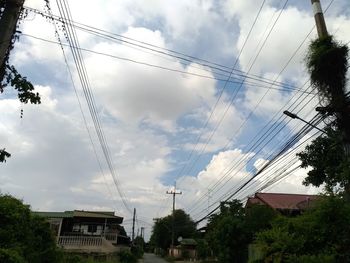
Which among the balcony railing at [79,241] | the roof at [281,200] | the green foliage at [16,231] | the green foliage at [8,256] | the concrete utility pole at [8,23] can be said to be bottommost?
the green foliage at [8,256]

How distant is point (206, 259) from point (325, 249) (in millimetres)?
40849

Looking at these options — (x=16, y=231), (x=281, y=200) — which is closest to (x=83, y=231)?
(x=281, y=200)

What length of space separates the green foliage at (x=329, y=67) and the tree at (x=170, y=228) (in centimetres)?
7798

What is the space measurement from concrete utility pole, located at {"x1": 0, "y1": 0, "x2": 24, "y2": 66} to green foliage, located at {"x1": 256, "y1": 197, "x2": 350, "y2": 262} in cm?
1028

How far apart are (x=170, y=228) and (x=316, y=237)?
3095 inches

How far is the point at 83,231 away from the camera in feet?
127

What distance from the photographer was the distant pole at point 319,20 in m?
15.0

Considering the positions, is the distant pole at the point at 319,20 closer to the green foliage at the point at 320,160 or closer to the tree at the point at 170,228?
the green foliage at the point at 320,160

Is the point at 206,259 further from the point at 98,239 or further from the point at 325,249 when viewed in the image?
the point at 325,249

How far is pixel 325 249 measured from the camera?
42.5 feet

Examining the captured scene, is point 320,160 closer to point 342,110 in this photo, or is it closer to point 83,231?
point 342,110

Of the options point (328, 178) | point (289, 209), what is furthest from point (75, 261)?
point (289, 209)

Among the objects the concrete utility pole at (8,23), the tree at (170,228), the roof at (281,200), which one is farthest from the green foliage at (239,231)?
the tree at (170,228)

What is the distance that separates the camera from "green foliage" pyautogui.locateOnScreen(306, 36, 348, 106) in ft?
46.7
